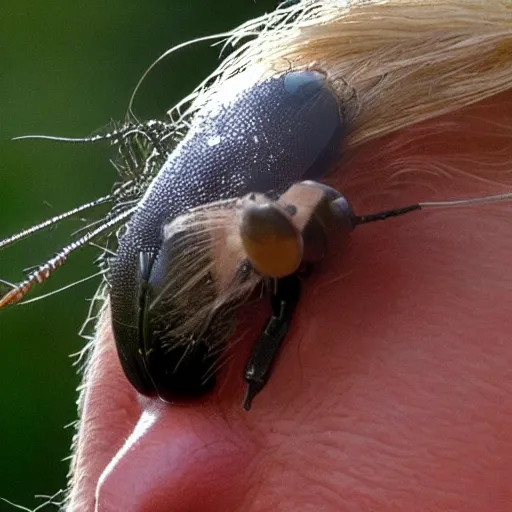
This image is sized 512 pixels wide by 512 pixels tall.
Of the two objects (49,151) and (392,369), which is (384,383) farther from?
(49,151)

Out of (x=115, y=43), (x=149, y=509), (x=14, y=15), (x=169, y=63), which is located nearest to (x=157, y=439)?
(x=149, y=509)

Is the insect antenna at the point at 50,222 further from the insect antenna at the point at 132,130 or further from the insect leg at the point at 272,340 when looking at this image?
the insect leg at the point at 272,340

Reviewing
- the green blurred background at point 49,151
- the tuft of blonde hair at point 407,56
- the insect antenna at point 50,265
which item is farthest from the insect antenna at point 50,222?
the green blurred background at point 49,151

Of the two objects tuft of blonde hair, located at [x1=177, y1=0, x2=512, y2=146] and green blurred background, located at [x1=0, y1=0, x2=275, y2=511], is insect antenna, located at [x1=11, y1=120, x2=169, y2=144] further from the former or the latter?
green blurred background, located at [x1=0, y1=0, x2=275, y2=511]

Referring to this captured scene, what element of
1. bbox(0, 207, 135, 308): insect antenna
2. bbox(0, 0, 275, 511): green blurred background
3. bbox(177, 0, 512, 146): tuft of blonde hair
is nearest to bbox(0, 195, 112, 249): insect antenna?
bbox(0, 207, 135, 308): insect antenna

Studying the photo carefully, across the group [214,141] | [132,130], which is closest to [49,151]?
[132,130]
